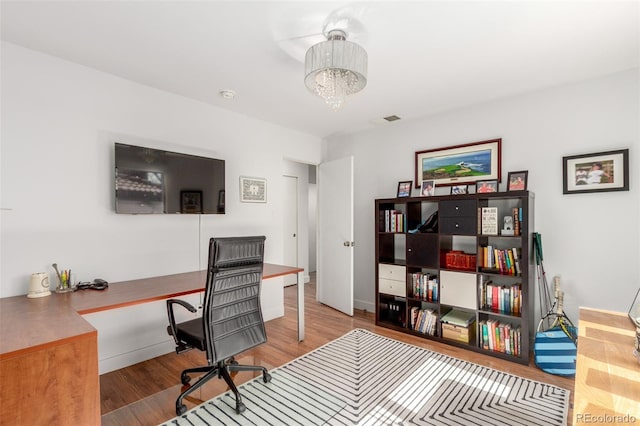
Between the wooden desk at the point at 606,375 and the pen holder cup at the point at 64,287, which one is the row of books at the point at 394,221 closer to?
the wooden desk at the point at 606,375

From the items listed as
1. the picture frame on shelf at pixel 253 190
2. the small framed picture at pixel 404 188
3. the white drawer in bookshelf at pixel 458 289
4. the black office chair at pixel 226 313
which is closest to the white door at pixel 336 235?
the small framed picture at pixel 404 188

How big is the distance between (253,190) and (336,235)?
4.19ft

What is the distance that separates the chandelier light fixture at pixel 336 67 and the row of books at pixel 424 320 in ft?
7.89

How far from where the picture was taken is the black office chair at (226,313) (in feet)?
6.56

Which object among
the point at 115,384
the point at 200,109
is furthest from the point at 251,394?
the point at 200,109

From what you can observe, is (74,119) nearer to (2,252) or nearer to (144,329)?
(2,252)

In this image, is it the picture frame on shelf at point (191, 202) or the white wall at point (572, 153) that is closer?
the white wall at point (572, 153)

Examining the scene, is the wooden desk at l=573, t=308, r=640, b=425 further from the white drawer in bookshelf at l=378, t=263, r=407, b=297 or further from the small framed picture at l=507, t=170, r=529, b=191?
the white drawer in bookshelf at l=378, t=263, r=407, b=297

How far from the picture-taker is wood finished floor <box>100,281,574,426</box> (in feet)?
6.73

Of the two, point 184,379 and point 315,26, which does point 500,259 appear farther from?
point 184,379

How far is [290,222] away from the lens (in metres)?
5.77

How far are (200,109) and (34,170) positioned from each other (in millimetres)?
1495

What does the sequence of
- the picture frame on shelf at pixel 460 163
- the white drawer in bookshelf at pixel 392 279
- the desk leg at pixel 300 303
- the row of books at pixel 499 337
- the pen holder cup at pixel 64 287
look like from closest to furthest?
the pen holder cup at pixel 64 287 < the row of books at pixel 499 337 < the desk leg at pixel 300 303 < the picture frame on shelf at pixel 460 163 < the white drawer in bookshelf at pixel 392 279

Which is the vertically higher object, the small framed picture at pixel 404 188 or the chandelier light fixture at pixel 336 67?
the chandelier light fixture at pixel 336 67
